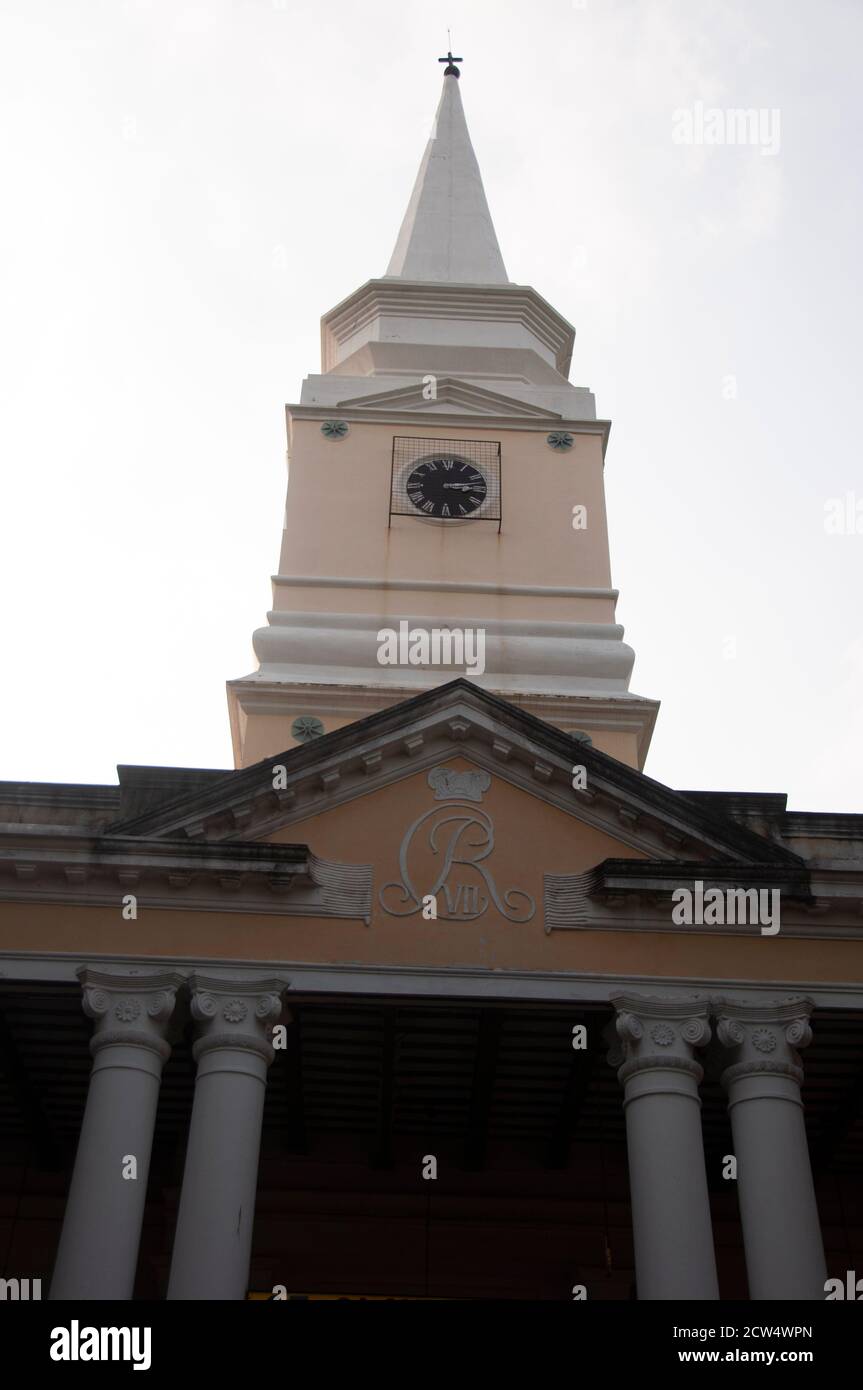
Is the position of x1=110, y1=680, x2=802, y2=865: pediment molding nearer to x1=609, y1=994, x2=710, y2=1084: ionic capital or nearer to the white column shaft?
x1=609, y1=994, x2=710, y2=1084: ionic capital

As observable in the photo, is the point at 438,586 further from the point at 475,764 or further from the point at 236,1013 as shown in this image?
the point at 236,1013

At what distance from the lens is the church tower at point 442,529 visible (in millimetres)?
26172

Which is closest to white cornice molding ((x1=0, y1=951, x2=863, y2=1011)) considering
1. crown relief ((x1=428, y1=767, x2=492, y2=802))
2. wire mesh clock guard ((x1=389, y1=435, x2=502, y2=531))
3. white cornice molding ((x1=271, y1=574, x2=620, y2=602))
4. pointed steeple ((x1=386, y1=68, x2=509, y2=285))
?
crown relief ((x1=428, y1=767, x2=492, y2=802))

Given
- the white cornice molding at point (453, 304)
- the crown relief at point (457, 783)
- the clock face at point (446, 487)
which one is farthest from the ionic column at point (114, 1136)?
the white cornice molding at point (453, 304)

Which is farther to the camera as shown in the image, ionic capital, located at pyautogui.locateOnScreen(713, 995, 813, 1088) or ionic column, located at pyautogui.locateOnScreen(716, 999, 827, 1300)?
ionic capital, located at pyautogui.locateOnScreen(713, 995, 813, 1088)

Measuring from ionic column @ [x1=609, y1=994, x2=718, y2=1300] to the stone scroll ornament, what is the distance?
1.86 metres

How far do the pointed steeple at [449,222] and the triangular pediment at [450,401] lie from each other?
415cm

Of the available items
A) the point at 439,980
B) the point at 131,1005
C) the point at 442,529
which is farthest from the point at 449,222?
the point at 131,1005

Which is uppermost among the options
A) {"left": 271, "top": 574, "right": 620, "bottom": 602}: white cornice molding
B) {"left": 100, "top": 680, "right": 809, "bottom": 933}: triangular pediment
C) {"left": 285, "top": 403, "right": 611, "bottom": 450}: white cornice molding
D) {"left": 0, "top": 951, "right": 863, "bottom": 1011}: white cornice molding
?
{"left": 285, "top": 403, "right": 611, "bottom": 450}: white cornice molding

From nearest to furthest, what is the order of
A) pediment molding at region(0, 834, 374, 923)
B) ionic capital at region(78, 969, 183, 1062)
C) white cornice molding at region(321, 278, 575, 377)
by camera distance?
ionic capital at region(78, 969, 183, 1062) → pediment molding at region(0, 834, 374, 923) → white cornice molding at region(321, 278, 575, 377)

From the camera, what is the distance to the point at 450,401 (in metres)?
31.3

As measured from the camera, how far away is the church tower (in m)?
26.2

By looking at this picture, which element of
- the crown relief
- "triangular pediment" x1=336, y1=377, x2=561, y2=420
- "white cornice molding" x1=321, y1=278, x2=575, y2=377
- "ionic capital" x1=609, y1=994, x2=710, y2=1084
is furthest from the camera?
"white cornice molding" x1=321, y1=278, x2=575, y2=377

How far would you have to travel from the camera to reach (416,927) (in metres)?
17.5
